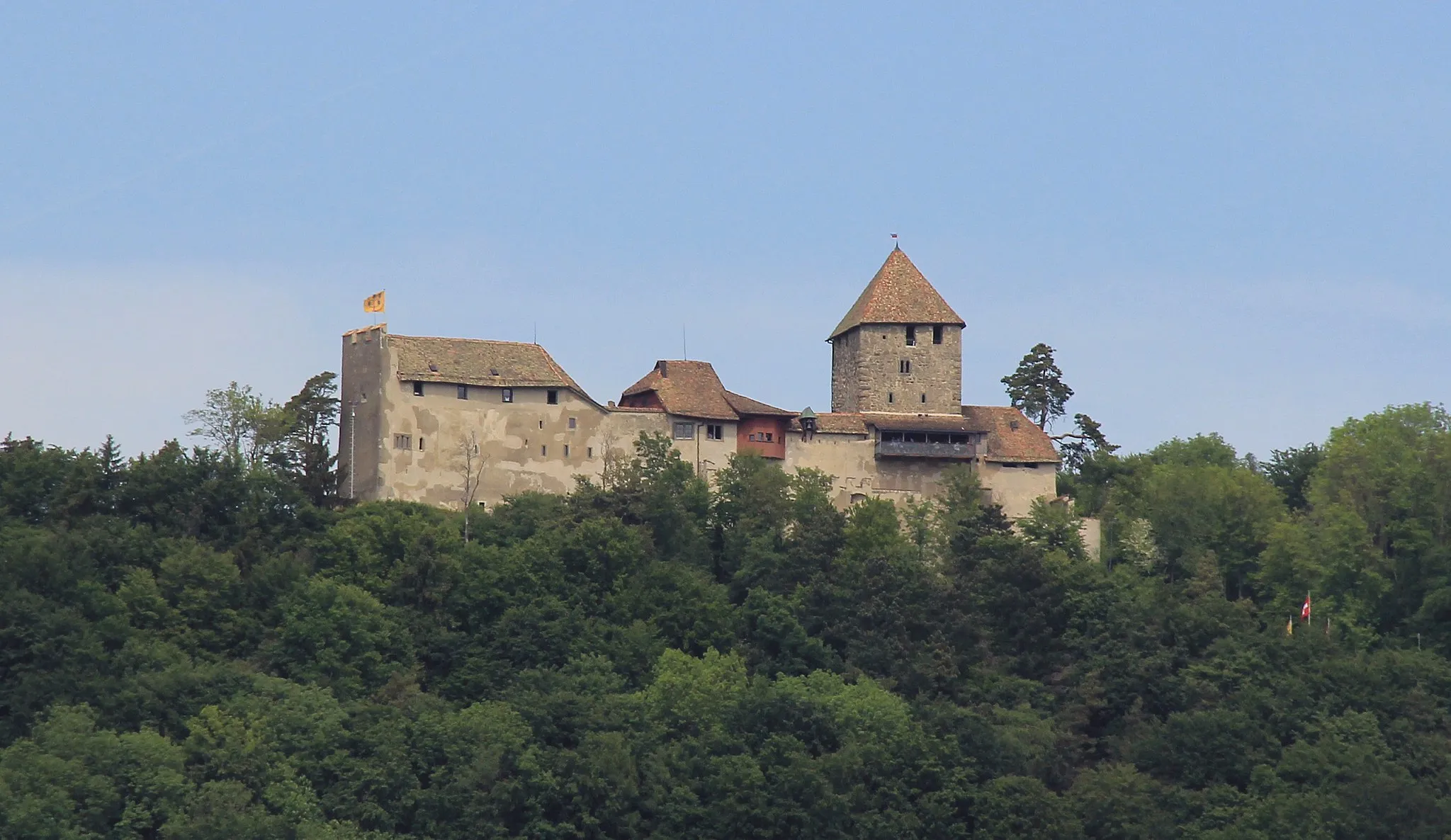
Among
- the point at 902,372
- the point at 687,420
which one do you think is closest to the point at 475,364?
the point at 687,420

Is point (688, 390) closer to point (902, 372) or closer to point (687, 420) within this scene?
point (687, 420)

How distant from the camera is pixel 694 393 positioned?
273 ft

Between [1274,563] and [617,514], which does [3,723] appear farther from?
[1274,563]

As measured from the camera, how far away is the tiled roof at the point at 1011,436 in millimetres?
83875

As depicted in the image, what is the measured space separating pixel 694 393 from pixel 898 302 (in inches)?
336

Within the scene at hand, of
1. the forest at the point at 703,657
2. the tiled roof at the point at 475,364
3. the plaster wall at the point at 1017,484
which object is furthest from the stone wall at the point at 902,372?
the tiled roof at the point at 475,364

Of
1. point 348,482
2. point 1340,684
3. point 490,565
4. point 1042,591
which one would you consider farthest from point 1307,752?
point 348,482

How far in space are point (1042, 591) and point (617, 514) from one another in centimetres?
1256

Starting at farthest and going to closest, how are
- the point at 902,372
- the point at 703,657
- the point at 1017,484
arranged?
1. the point at 902,372
2. the point at 1017,484
3. the point at 703,657

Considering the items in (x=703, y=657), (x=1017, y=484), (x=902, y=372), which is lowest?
(x=703, y=657)

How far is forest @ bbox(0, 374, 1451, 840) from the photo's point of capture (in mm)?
67562

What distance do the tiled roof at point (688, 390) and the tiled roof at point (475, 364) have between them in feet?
9.72

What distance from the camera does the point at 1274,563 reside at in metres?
80.6

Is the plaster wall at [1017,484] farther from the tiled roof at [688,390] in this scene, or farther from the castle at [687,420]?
the tiled roof at [688,390]
